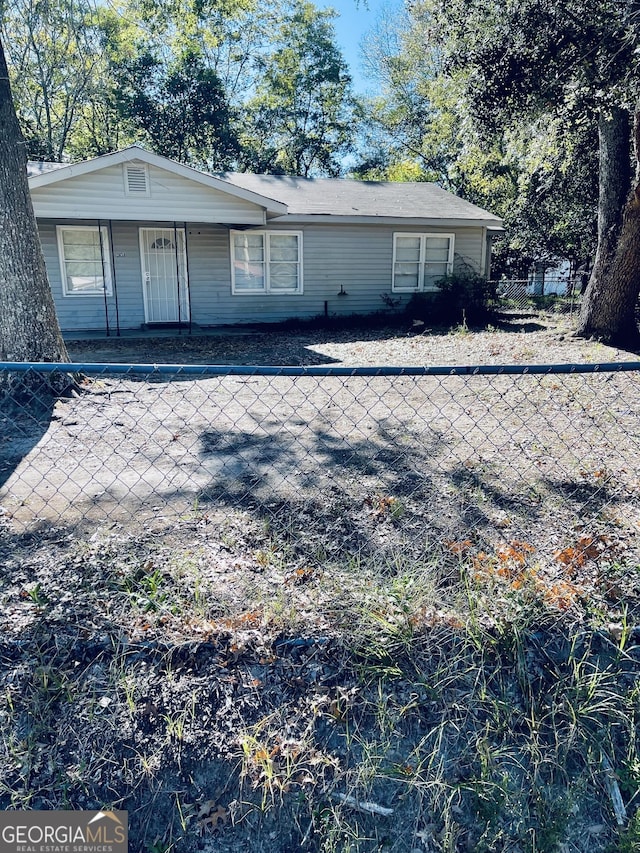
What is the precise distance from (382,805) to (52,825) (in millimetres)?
1145

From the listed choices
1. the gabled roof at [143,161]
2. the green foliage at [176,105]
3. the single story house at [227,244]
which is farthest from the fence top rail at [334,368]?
the green foliage at [176,105]

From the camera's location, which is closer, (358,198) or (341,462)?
(341,462)

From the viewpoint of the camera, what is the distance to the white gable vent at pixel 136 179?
11.4 m

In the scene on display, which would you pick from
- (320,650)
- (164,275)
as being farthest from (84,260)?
(320,650)

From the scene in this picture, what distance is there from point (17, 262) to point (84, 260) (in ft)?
25.5

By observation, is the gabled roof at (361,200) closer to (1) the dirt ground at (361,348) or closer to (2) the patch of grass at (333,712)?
(1) the dirt ground at (361,348)

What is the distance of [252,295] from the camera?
47.9ft

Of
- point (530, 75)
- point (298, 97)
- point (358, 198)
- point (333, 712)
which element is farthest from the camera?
point (298, 97)

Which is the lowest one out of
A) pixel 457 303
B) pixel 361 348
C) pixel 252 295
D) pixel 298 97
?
pixel 361 348

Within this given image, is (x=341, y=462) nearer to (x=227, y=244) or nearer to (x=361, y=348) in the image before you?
(x=361, y=348)

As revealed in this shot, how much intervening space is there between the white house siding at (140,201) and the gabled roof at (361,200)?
88.6 inches

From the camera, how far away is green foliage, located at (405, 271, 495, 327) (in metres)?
14.7

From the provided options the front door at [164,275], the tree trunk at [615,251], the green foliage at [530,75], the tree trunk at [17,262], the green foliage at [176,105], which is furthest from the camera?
the green foliage at [176,105]

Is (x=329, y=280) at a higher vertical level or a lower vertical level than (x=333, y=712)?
higher
